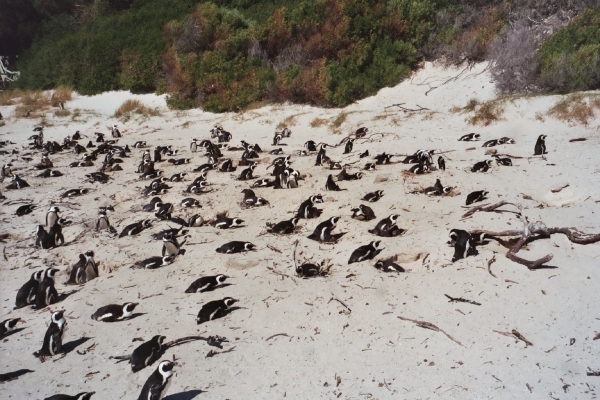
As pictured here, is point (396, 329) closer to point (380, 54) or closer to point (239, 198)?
point (239, 198)

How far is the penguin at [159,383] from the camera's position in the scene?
4.76 meters

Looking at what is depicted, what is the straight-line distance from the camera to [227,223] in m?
9.12

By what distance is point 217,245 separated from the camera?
8.36 m

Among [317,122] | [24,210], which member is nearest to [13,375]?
[24,210]

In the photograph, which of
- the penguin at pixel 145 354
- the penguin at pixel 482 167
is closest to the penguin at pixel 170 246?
the penguin at pixel 145 354

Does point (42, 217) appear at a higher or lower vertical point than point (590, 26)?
lower

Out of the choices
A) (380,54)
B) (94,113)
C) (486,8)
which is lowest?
(94,113)

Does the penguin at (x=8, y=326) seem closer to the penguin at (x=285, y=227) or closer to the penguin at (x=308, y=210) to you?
the penguin at (x=285, y=227)

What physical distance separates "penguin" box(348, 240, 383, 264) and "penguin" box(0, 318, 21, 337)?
4505mm

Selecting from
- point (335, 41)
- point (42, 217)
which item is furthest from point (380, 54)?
point (42, 217)

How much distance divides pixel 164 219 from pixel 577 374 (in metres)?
7.42

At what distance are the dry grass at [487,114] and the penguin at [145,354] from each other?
11.3 meters

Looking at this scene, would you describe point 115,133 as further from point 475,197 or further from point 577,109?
point 577,109

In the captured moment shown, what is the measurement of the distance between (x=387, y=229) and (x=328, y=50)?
12648mm
